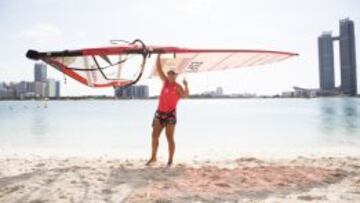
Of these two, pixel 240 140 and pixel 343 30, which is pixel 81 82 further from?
pixel 343 30

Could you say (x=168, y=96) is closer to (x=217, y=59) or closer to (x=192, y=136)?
(x=217, y=59)

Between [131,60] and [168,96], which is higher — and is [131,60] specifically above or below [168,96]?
above

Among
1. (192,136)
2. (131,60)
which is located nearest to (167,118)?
(131,60)

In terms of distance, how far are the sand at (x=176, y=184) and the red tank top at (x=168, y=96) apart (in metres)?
0.92

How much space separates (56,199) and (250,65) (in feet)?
14.8

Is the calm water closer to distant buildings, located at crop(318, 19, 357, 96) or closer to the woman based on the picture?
the woman

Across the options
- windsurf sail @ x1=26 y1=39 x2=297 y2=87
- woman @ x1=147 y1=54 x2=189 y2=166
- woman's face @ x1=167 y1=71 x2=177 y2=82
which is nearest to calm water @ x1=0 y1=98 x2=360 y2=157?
windsurf sail @ x1=26 y1=39 x2=297 y2=87

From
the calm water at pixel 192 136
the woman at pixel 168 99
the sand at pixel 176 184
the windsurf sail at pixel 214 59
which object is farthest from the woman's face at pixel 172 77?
the calm water at pixel 192 136

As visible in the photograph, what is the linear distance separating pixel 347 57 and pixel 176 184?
192 m

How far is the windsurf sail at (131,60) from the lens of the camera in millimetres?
5738

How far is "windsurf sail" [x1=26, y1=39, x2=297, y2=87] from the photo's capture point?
5738 millimetres

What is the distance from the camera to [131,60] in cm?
638

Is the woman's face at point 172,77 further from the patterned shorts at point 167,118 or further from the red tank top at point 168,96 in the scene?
the patterned shorts at point 167,118

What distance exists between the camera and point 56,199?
4488 mm
